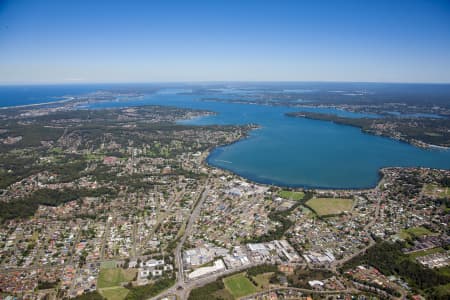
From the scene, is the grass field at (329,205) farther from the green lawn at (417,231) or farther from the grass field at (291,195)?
the green lawn at (417,231)

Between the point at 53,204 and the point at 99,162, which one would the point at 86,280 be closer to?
the point at 53,204

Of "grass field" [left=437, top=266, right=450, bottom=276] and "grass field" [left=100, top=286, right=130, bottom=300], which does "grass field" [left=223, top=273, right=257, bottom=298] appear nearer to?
"grass field" [left=100, top=286, right=130, bottom=300]

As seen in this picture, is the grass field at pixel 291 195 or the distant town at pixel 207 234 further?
the grass field at pixel 291 195

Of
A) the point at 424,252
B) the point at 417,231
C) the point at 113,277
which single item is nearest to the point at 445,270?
the point at 424,252

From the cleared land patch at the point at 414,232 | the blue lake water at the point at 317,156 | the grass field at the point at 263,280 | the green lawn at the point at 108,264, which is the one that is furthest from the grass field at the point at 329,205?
the green lawn at the point at 108,264

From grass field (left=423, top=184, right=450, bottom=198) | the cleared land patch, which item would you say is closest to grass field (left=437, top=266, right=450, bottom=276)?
the cleared land patch

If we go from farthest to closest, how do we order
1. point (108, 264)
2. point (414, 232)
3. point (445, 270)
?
point (414, 232), point (108, 264), point (445, 270)

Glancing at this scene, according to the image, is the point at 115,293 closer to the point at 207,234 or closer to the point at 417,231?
the point at 207,234
